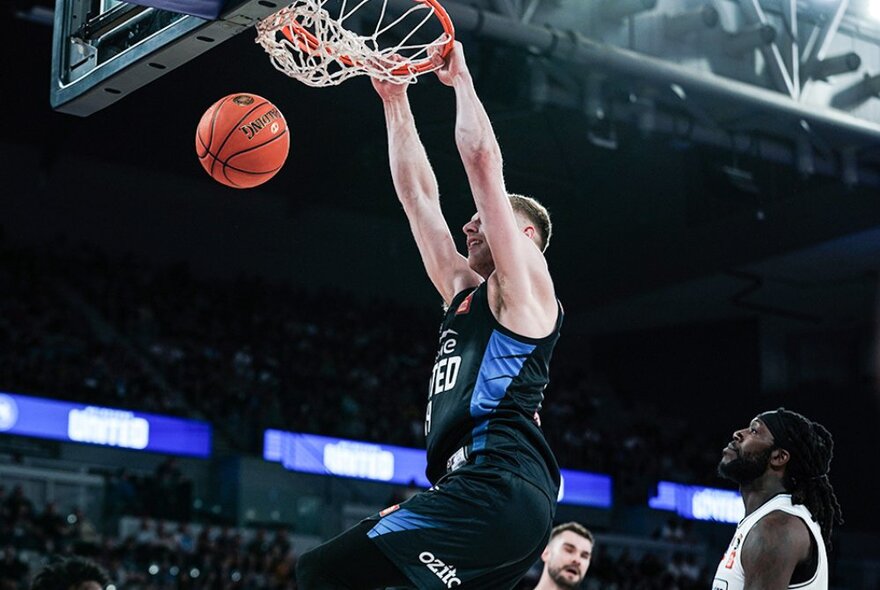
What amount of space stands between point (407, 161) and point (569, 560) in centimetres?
321

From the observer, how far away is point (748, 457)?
478 centimetres

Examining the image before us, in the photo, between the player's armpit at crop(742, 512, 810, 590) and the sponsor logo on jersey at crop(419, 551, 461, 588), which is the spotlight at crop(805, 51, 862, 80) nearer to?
the player's armpit at crop(742, 512, 810, 590)

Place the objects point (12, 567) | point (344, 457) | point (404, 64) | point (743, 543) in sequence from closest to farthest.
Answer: point (743, 543) < point (404, 64) < point (12, 567) < point (344, 457)

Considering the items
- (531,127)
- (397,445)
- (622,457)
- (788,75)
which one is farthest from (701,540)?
(788,75)

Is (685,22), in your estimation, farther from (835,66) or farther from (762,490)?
(762,490)

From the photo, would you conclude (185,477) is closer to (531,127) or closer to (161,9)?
(531,127)

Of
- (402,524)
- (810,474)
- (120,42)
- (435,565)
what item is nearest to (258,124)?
(120,42)

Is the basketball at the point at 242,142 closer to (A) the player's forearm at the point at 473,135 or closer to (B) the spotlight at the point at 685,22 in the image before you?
(A) the player's forearm at the point at 473,135

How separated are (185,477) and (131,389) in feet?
4.88

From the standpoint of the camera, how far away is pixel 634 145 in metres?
19.3

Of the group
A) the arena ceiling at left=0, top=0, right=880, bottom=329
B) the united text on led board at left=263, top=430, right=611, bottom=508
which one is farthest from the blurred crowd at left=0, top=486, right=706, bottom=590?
the arena ceiling at left=0, top=0, right=880, bottom=329

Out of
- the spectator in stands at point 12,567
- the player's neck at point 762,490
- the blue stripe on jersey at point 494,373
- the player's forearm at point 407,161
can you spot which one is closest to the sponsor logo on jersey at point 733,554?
the player's neck at point 762,490

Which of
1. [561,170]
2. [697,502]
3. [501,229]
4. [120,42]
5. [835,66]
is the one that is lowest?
[501,229]

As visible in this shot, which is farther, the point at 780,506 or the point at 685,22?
the point at 685,22
